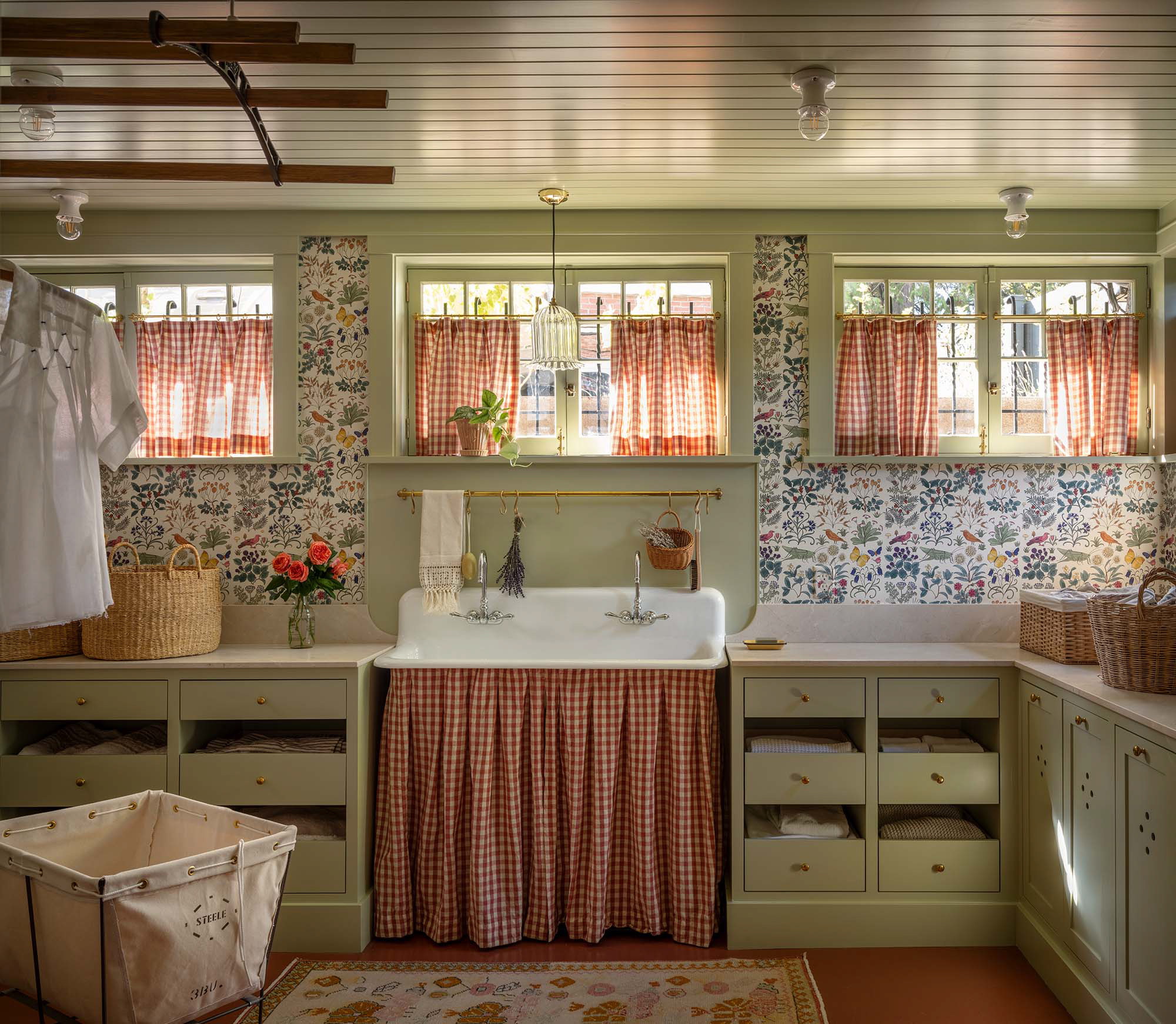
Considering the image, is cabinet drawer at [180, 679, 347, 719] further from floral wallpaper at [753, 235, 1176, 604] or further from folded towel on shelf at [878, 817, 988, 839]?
folded towel on shelf at [878, 817, 988, 839]

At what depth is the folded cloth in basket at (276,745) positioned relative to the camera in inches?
117

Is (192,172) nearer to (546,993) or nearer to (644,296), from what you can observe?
(644,296)

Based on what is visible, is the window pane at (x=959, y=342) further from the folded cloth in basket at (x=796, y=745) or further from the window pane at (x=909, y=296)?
the folded cloth in basket at (x=796, y=745)

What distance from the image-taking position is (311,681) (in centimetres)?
294

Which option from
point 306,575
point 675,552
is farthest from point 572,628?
point 306,575

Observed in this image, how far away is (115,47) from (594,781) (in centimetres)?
241

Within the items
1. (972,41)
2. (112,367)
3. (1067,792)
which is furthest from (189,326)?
(1067,792)

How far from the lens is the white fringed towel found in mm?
3342

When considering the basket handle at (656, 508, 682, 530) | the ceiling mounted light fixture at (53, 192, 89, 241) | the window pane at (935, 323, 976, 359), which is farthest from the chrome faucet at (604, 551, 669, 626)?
the ceiling mounted light fixture at (53, 192, 89, 241)

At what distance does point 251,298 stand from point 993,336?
3054 mm

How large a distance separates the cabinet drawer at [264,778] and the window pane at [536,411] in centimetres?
148

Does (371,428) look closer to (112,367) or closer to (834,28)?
(112,367)

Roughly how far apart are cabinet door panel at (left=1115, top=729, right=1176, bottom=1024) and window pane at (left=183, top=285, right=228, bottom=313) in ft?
11.6

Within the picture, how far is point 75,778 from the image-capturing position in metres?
2.90
